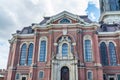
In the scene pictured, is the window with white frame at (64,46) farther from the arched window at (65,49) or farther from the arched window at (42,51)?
the arched window at (42,51)

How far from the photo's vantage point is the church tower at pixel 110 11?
41.1 metres

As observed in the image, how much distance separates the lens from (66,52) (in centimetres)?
2630

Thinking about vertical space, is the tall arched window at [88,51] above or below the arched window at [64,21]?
below

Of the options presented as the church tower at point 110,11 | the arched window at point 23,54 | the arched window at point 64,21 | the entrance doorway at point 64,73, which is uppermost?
the church tower at point 110,11

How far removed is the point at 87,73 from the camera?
2508cm

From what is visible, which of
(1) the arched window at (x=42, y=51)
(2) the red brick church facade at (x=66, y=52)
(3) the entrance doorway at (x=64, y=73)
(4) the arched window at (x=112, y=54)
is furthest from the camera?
(4) the arched window at (x=112, y=54)

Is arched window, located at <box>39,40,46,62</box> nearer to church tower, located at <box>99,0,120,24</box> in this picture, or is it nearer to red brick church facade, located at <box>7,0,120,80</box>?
red brick church facade, located at <box>7,0,120,80</box>

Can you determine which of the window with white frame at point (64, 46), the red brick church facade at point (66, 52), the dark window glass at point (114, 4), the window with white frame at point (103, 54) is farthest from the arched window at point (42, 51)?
the dark window glass at point (114, 4)

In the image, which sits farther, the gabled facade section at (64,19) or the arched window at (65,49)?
the gabled facade section at (64,19)

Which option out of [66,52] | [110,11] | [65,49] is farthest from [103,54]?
[110,11]

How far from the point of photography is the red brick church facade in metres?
25.1

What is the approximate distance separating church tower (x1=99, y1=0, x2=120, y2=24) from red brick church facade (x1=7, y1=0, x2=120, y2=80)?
11468mm

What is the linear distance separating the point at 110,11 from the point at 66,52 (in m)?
21.5

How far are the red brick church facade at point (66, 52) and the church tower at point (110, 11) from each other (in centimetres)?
1147
